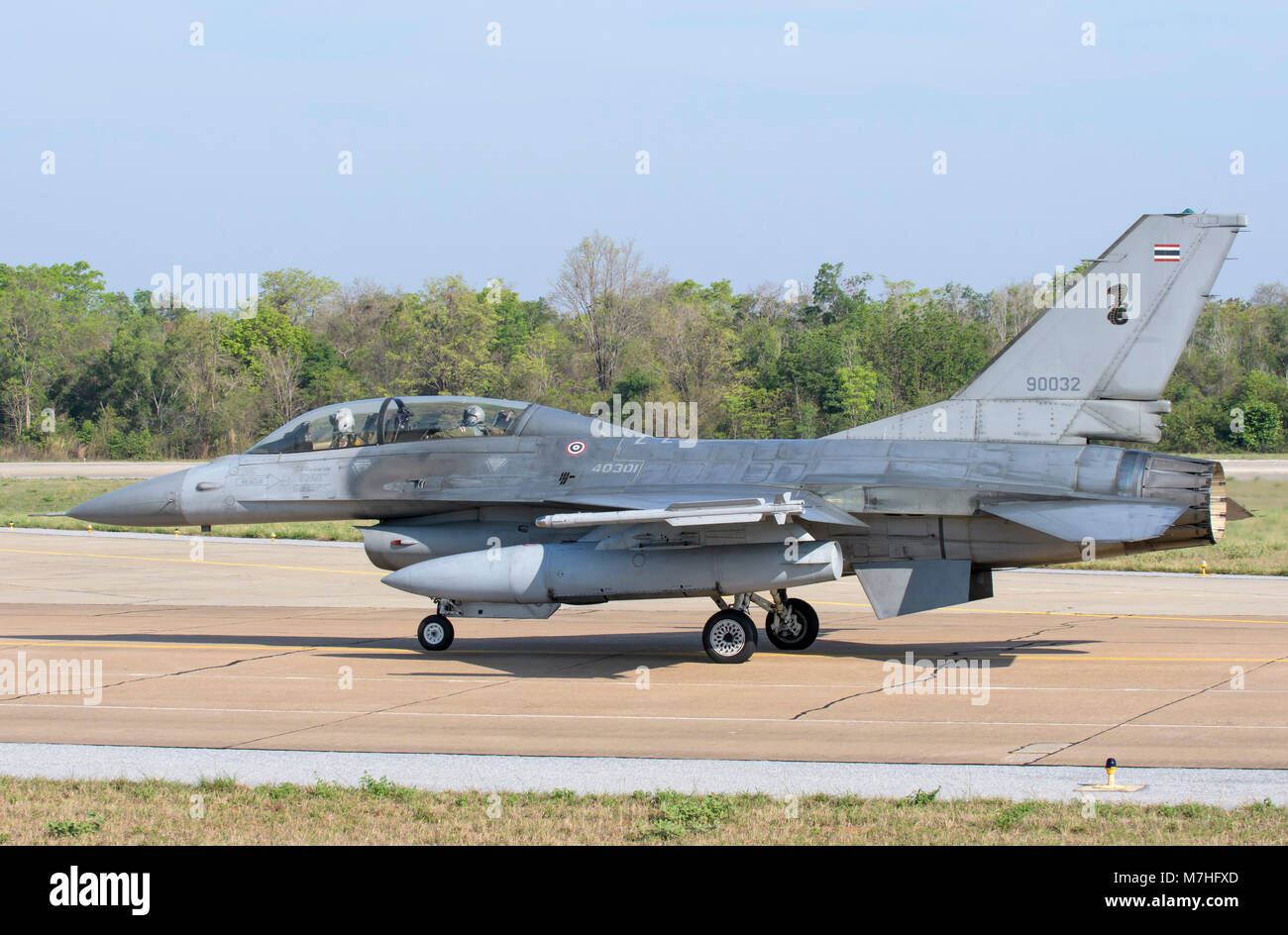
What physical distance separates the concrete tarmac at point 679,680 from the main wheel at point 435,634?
0.52 feet

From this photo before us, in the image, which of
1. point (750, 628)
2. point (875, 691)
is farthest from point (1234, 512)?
point (750, 628)

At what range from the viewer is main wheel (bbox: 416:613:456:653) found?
15891 millimetres

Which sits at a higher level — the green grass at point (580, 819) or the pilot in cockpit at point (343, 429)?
the pilot in cockpit at point (343, 429)

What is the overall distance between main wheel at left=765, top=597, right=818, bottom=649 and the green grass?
25.5 feet

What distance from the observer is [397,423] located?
53.4 ft

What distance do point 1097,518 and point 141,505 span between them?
40.7ft

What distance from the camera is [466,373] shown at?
60188 millimetres

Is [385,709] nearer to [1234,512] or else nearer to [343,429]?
[343,429]

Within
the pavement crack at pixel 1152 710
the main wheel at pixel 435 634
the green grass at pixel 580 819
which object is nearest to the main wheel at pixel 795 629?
the main wheel at pixel 435 634

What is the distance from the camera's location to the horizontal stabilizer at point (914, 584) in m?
14.3

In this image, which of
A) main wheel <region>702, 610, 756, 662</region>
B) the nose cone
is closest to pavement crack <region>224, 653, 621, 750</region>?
main wheel <region>702, 610, 756, 662</region>

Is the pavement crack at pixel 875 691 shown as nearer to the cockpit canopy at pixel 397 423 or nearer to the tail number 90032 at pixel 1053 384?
the tail number 90032 at pixel 1053 384

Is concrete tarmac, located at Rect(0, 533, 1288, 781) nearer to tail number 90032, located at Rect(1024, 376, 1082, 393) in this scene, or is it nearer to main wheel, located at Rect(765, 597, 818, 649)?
main wheel, located at Rect(765, 597, 818, 649)
